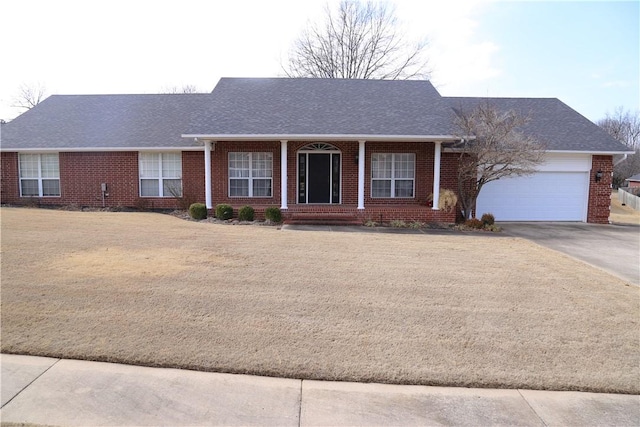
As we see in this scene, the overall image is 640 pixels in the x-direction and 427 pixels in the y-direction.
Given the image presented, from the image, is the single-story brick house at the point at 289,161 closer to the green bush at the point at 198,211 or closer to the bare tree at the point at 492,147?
the green bush at the point at 198,211

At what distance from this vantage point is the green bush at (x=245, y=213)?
45.2 ft

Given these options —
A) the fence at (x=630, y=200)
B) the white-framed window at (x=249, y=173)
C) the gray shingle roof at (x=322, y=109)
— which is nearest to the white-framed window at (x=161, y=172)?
the gray shingle roof at (x=322, y=109)

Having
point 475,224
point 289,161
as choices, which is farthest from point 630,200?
point 289,161

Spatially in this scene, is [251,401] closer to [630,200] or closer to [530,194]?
[530,194]

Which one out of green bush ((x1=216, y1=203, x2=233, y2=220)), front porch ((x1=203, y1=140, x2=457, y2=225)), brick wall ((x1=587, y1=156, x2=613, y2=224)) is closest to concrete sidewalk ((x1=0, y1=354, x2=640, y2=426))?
green bush ((x1=216, y1=203, x2=233, y2=220))

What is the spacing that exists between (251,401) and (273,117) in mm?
12751

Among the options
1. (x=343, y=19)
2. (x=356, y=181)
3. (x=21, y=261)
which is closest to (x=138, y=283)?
(x=21, y=261)

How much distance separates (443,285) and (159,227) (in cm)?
785

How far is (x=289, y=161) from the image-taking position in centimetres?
1563

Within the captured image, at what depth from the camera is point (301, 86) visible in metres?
18.1

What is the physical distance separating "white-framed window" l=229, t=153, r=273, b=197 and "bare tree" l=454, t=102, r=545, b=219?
6901 millimetres

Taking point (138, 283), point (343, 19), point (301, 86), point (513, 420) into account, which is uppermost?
point (343, 19)

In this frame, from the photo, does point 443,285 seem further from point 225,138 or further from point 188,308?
point 225,138

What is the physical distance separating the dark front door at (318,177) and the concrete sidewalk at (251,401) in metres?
12.2
